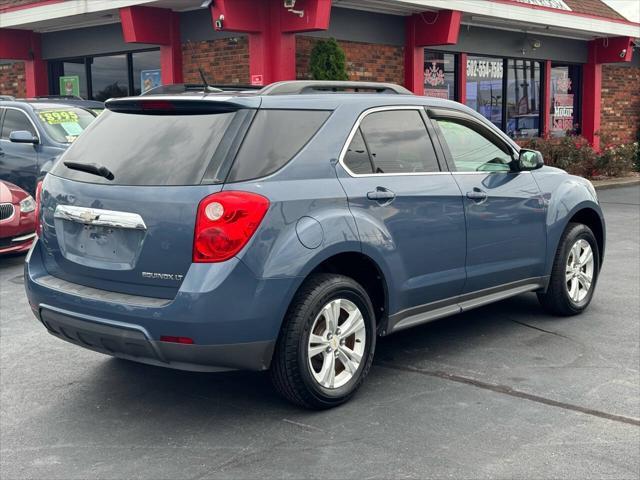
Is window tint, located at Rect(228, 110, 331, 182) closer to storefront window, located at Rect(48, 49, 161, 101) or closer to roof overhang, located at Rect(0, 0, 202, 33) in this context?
roof overhang, located at Rect(0, 0, 202, 33)

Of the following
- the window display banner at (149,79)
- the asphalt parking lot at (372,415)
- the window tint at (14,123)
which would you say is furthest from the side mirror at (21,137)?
the window display banner at (149,79)

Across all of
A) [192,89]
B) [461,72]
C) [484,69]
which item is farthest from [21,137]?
[484,69]

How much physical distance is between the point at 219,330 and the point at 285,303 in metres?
0.37

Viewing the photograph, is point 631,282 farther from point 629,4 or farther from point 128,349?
point 629,4

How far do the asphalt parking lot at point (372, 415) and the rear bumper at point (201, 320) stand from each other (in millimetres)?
428

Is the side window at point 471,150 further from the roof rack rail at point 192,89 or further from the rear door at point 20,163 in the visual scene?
the rear door at point 20,163

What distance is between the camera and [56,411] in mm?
4523

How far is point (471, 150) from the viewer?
5.59 metres

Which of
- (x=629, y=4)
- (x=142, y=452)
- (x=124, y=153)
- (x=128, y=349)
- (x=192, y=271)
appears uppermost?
(x=629, y=4)

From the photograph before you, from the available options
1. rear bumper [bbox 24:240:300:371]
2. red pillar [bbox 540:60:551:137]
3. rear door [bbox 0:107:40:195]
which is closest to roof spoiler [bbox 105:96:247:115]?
rear bumper [bbox 24:240:300:371]

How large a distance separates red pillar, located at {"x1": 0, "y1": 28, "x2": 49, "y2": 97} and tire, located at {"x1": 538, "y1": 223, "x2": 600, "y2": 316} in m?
14.5

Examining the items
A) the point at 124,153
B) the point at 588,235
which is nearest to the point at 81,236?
the point at 124,153

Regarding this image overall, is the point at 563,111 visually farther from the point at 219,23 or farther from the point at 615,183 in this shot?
the point at 219,23

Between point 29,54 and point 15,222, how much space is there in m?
10.6
